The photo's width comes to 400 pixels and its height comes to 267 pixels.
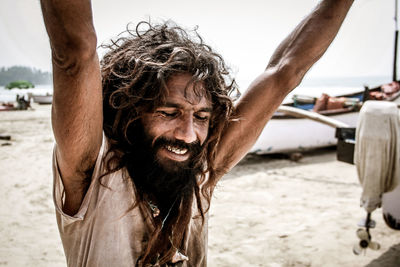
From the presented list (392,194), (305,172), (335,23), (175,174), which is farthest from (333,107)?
(175,174)

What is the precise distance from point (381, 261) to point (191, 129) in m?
3.40

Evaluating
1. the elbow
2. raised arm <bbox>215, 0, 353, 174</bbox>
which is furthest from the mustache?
the elbow

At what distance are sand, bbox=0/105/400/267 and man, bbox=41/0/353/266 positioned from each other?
249 cm

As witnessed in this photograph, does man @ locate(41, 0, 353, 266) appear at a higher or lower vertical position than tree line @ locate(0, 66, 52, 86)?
higher

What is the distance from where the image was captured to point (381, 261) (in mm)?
3574

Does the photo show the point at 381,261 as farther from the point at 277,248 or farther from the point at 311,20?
the point at 311,20

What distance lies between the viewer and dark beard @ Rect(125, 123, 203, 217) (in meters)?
1.47

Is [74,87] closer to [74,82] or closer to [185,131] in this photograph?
[74,82]

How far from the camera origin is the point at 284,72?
173 cm

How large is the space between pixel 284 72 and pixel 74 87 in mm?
1179

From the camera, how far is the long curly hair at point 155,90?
1.43m

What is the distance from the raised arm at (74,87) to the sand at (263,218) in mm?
3037

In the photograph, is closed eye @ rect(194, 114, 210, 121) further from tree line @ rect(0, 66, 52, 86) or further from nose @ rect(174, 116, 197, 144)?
tree line @ rect(0, 66, 52, 86)

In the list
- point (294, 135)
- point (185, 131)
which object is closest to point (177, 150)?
point (185, 131)
